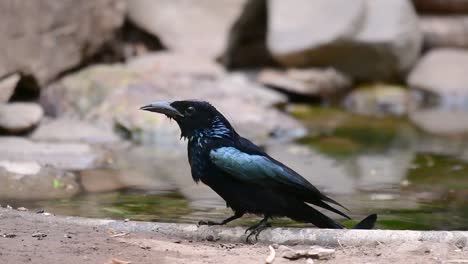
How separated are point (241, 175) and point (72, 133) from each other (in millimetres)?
4180

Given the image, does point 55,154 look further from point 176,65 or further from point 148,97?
point 176,65

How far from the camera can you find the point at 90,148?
7184 millimetres

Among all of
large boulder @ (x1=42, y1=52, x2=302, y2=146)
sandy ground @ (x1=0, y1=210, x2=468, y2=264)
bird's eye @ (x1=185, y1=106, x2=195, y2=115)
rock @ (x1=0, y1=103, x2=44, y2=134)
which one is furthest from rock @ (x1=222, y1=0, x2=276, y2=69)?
sandy ground @ (x1=0, y1=210, x2=468, y2=264)

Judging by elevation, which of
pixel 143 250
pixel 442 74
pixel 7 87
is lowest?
pixel 143 250

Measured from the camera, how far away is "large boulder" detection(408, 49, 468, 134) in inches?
438

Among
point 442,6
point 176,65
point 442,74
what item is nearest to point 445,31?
point 442,6

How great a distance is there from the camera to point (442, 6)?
1234cm

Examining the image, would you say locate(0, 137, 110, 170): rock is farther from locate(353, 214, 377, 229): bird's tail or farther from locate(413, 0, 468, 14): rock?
locate(413, 0, 468, 14): rock

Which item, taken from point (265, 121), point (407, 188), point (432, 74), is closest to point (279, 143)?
point (265, 121)

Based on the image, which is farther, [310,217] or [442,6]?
[442,6]

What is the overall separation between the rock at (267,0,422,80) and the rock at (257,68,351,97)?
13cm

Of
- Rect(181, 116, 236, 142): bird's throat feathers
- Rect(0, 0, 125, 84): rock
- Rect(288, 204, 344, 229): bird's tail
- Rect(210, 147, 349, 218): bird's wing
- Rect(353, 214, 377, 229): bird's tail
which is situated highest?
Rect(0, 0, 125, 84): rock

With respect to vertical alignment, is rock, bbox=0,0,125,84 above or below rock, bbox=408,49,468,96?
below

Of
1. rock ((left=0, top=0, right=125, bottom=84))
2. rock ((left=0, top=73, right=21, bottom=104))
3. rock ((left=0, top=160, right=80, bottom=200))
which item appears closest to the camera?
rock ((left=0, top=160, right=80, bottom=200))
